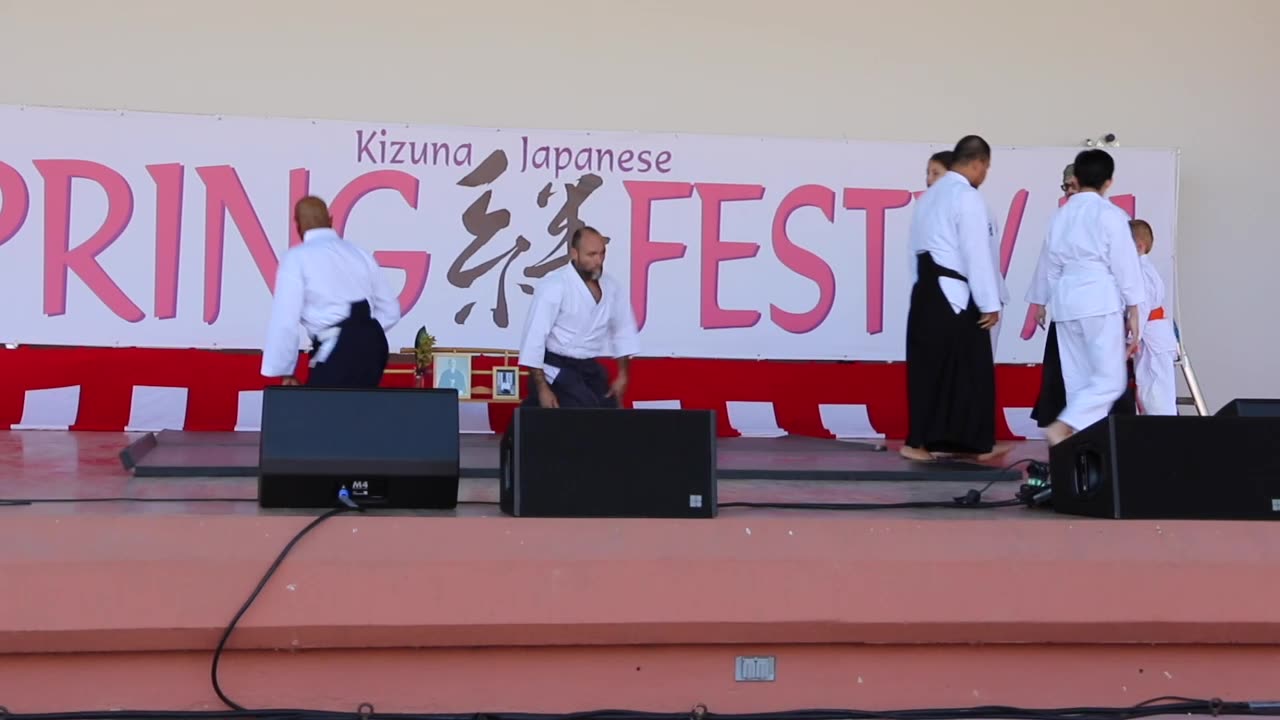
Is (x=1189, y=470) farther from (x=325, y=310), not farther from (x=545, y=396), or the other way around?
(x=325, y=310)

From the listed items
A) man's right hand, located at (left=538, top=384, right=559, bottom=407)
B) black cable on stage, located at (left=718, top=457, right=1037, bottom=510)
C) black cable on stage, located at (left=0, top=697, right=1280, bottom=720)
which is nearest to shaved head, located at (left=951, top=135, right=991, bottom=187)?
black cable on stage, located at (left=718, top=457, right=1037, bottom=510)

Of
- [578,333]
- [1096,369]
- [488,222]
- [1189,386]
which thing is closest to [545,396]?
[578,333]

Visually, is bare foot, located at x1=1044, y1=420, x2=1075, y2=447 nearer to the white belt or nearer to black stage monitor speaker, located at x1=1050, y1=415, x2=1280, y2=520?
black stage monitor speaker, located at x1=1050, y1=415, x2=1280, y2=520

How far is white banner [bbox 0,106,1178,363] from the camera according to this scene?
20.3 ft

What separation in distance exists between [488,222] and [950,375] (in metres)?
2.68

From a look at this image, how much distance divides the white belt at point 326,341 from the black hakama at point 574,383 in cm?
90

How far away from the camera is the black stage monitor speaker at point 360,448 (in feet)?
9.81

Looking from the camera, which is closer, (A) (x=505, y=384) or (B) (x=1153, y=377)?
(B) (x=1153, y=377)

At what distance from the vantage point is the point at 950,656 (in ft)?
9.84

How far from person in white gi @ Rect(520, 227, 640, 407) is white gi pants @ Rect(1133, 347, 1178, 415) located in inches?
85.3

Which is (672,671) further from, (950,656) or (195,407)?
(195,407)

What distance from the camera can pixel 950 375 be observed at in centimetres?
473

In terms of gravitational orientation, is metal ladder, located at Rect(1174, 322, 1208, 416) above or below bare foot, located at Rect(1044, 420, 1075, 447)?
above

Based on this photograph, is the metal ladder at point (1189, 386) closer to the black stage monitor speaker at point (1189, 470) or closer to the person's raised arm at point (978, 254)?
the person's raised arm at point (978, 254)
